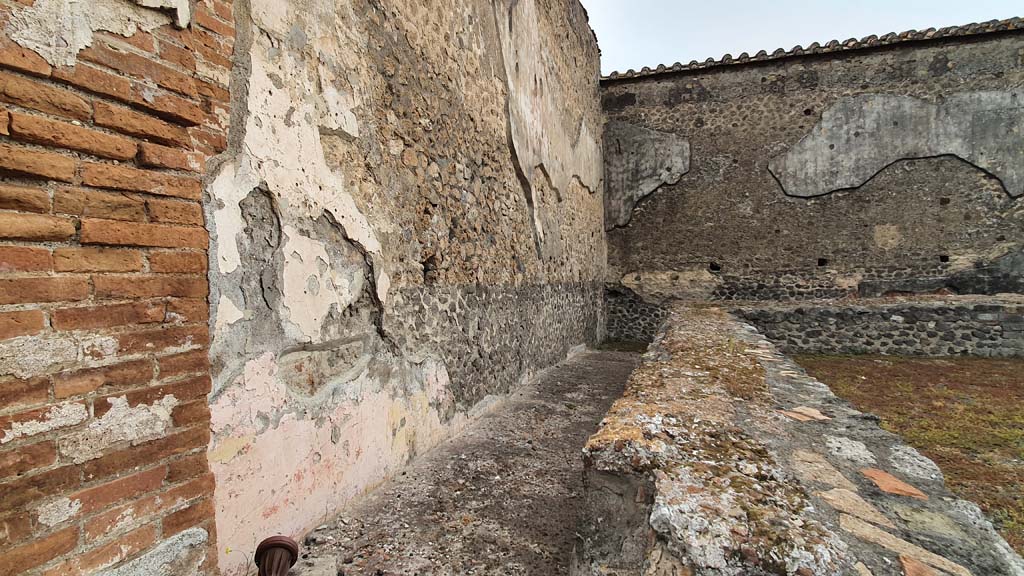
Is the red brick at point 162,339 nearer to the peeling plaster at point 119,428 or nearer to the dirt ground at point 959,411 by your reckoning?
the peeling plaster at point 119,428

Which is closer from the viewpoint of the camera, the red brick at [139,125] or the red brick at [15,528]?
the red brick at [15,528]

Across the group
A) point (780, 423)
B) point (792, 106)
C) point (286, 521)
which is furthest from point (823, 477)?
point (792, 106)

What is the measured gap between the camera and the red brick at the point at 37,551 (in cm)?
84

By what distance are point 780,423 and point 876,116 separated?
873cm

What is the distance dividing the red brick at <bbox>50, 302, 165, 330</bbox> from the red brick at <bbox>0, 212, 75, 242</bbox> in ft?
0.47

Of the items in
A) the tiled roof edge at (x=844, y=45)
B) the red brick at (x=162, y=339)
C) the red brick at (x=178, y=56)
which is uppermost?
the tiled roof edge at (x=844, y=45)

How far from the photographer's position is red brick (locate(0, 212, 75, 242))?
0.85m

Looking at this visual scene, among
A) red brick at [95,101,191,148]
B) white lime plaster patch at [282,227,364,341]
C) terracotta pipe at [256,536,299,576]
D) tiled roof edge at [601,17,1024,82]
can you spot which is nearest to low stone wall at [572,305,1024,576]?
terracotta pipe at [256,536,299,576]

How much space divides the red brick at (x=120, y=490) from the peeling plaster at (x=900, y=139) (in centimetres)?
934

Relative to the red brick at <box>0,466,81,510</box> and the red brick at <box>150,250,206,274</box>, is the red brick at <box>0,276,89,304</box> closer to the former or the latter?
the red brick at <box>150,250,206,274</box>

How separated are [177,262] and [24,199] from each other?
0.29 m

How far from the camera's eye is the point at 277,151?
5.08 ft

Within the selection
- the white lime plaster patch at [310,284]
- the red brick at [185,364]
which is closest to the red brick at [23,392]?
the red brick at [185,364]

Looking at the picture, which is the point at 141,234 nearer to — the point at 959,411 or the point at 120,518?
the point at 120,518
